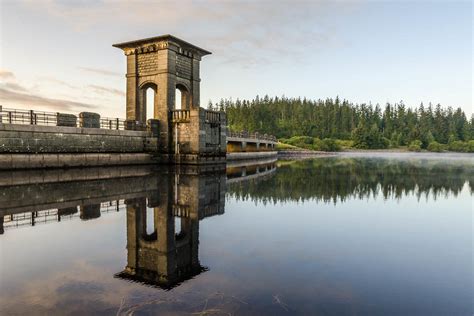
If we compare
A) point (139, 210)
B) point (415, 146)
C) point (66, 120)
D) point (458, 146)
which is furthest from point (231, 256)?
point (458, 146)

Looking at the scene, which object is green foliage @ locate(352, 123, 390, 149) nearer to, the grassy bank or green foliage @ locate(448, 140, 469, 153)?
the grassy bank

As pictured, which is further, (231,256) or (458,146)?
(458,146)

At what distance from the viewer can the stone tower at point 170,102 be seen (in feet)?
114

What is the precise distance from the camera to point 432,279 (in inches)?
246

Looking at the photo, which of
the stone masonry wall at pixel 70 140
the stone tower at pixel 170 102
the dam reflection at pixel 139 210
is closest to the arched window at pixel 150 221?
the dam reflection at pixel 139 210

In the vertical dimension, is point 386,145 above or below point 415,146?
above

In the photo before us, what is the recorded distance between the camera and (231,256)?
7523 mm

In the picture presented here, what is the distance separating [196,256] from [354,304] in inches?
136

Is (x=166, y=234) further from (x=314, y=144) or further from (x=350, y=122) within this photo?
(x=350, y=122)

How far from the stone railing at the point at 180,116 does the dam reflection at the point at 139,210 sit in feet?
45.3

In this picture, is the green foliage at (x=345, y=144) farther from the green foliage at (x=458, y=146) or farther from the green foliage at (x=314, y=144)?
the green foliage at (x=458, y=146)

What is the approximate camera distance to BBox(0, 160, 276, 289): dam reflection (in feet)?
22.7

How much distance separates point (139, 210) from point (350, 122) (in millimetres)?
159823

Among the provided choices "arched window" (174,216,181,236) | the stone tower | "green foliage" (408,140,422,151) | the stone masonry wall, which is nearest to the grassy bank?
"green foliage" (408,140,422,151)
